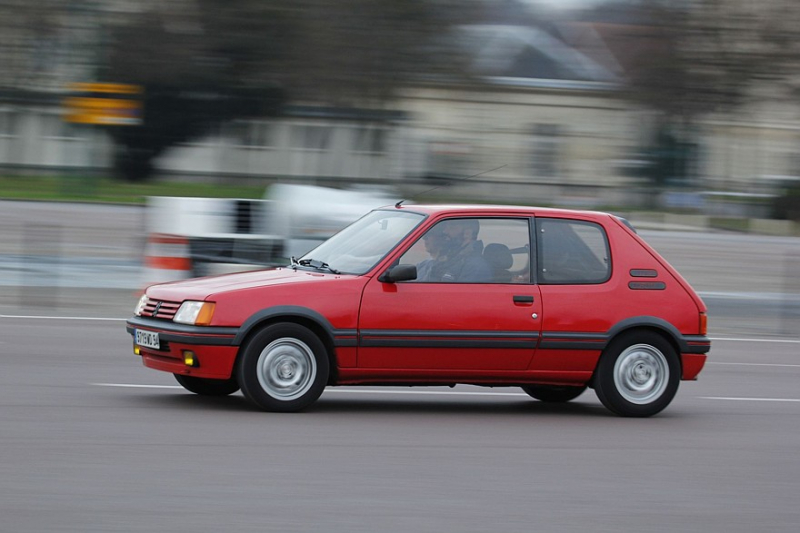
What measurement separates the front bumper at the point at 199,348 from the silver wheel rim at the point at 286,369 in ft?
0.73

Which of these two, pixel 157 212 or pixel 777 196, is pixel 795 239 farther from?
pixel 157 212

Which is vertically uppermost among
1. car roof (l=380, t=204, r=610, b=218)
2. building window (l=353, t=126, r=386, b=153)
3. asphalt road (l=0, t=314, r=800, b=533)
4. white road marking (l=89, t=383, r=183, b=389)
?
building window (l=353, t=126, r=386, b=153)

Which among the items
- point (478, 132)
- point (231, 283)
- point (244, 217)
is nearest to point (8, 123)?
point (478, 132)

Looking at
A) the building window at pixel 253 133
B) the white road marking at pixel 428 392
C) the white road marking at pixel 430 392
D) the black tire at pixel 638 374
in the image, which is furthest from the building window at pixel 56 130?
the black tire at pixel 638 374

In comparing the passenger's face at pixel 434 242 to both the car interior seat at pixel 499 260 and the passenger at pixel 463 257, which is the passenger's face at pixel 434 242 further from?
the car interior seat at pixel 499 260

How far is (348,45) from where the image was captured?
3909 centimetres

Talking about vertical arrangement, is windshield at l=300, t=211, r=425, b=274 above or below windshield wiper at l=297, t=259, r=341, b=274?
above

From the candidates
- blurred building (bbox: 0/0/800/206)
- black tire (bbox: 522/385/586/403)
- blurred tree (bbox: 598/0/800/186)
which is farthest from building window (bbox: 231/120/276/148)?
black tire (bbox: 522/385/586/403)

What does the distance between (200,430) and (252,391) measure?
2.09 feet

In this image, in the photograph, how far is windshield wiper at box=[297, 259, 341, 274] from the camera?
337 inches

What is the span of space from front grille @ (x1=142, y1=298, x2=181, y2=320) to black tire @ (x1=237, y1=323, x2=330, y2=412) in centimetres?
55

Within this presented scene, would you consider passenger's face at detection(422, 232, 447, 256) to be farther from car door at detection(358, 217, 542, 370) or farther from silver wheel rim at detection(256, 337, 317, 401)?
silver wheel rim at detection(256, 337, 317, 401)

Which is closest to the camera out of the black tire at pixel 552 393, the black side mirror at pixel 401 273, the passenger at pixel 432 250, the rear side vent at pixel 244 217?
the black side mirror at pixel 401 273

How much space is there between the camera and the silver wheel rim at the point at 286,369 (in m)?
8.09
